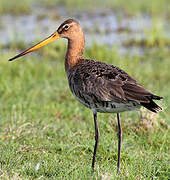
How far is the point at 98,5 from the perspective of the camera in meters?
14.6

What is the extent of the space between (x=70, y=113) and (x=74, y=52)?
1.55 meters

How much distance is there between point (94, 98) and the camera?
3797 millimetres

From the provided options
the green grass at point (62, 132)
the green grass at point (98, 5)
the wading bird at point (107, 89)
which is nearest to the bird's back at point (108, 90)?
the wading bird at point (107, 89)

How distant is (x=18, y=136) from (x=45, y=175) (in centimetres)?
105

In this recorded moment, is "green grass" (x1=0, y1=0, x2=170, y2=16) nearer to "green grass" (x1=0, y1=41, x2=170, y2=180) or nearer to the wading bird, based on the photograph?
"green grass" (x1=0, y1=41, x2=170, y2=180)

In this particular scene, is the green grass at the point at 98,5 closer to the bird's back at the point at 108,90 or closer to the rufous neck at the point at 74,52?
the rufous neck at the point at 74,52

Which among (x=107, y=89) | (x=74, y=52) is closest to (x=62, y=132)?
(x=74, y=52)

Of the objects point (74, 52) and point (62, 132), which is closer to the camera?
point (74, 52)

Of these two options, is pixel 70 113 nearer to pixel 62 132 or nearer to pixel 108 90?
pixel 62 132

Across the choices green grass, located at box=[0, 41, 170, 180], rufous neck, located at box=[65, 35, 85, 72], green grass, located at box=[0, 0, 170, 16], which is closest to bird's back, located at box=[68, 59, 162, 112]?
rufous neck, located at box=[65, 35, 85, 72]

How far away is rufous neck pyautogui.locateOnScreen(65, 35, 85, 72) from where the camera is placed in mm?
4383

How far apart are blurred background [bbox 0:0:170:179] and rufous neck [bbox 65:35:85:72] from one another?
2.89 feet

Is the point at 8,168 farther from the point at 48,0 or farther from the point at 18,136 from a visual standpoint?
the point at 48,0

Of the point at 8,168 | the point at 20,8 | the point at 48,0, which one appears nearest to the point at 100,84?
the point at 8,168
